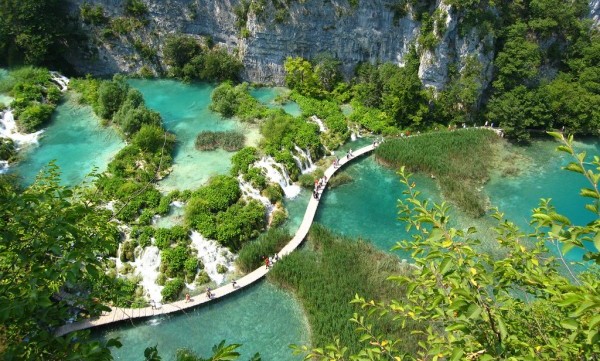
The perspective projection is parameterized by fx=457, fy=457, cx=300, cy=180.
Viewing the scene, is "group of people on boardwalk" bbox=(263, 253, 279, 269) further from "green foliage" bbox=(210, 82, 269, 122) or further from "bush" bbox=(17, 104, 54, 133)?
"bush" bbox=(17, 104, 54, 133)

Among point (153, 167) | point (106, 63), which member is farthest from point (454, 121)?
point (106, 63)

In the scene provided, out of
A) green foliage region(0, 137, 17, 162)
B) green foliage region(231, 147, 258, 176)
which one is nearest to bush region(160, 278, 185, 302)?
green foliage region(231, 147, 258, 176)

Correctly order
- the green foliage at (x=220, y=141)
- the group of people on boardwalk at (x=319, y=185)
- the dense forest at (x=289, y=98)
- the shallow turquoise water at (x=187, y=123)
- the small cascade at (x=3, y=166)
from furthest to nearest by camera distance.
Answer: the green foliage at (x=220, y=141) → the shallow turquoise water at (x=187, y=123) → the small cascade at (x=3, y=166) → the group of people on boardwalk at (x=319, y=185) → the dense forest at (x=289, y=98)

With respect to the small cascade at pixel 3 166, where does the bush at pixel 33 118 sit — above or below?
above

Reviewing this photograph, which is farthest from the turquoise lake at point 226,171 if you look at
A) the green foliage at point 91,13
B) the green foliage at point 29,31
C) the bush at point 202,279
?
the green foliage at point 91,13

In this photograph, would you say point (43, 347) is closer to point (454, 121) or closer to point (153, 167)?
point (153, 167)

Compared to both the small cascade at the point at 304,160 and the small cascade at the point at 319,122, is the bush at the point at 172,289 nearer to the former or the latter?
the small cascade at the point at 304,160
